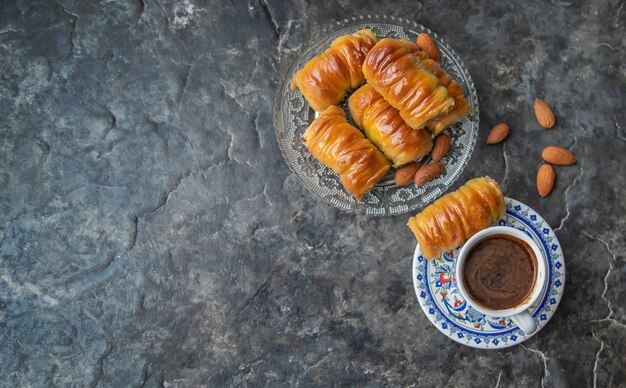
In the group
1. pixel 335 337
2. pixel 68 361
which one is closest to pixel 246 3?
pixel 335 337

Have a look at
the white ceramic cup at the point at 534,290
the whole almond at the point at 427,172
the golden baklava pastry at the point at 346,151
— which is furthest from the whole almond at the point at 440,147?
the white ceramic cup at the point at 534,290

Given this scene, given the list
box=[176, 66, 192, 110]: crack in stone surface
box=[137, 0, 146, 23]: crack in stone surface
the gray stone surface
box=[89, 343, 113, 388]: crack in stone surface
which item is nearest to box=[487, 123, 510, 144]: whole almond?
the gray stone surface

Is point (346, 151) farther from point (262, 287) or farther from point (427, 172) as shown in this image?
point (262, 287)

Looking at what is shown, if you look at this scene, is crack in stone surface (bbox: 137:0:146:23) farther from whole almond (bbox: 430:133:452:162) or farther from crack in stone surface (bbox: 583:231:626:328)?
crack in stone surface (bbox: 583:231:626:328)

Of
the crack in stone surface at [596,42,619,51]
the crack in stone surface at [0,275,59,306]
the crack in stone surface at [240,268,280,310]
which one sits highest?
the crack in stone surface at [596,42,619,51]

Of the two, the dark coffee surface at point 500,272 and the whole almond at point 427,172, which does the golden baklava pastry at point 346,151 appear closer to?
the whole almond at point 427,172

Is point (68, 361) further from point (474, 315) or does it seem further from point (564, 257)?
point (564, 257)

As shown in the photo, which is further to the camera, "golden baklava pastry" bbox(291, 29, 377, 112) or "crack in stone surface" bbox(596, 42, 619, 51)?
"crack in stone surface" bbox(596, 42, 619, 51)
